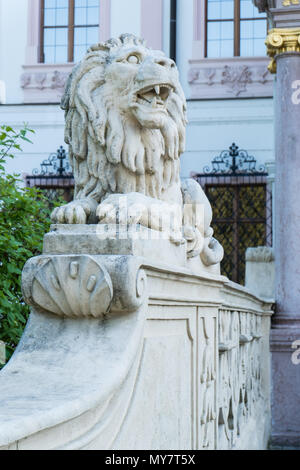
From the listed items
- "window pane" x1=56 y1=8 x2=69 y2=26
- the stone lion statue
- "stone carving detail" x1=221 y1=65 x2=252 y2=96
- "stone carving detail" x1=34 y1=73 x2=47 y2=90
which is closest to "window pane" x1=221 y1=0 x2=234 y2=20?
"stone carving detail" x1=221 y1=65 x2=252 y2=96

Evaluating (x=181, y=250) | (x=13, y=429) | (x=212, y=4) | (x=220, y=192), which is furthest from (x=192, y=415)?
(x=212, y=4)

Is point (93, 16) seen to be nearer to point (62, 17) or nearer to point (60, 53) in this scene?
→ point (62, 17)

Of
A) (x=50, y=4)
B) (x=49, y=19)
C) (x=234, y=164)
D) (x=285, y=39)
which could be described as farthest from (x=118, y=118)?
(x=50, y=4)

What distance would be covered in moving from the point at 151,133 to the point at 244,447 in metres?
2.87

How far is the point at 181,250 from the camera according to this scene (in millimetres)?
2902

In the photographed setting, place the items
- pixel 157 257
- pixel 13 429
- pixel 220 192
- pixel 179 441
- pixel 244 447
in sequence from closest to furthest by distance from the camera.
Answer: pixel 13 429
pixel 157 257
pixel 179 441
pixel 244 447
pixel 220 192

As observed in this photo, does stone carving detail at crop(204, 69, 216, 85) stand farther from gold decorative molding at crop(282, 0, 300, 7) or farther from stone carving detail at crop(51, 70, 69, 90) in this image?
gold decorative molding at crop(282, 0, 300, 7)

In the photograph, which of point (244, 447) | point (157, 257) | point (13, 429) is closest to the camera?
point (13, 429)

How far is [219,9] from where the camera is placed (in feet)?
50.7

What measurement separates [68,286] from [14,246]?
2040 mm

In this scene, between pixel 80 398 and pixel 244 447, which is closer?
pixel 80 398

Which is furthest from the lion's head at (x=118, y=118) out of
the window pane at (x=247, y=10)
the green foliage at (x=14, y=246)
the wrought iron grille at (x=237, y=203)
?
the window pane at (x=247, y=10)

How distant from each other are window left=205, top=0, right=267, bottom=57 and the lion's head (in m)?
12.9

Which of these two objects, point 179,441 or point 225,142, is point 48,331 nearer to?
point 179,441
